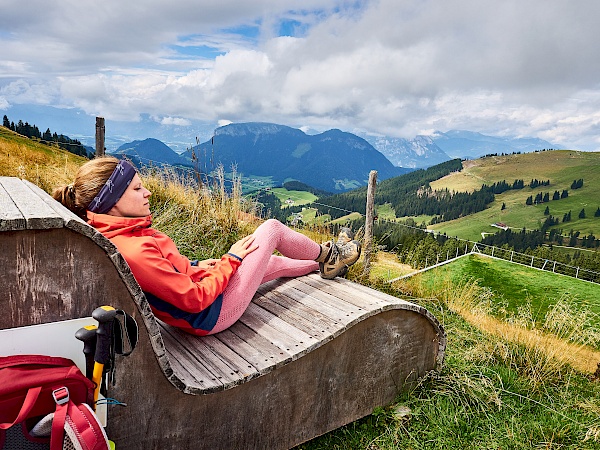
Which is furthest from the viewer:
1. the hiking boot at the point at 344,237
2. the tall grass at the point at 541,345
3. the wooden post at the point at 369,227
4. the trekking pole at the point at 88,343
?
the wooden post at the point at 369,227

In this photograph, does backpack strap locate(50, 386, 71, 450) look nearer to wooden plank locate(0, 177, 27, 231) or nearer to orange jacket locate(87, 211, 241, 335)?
wooden plank locate(0, 177, 27, 231)

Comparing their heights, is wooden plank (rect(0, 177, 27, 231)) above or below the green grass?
above

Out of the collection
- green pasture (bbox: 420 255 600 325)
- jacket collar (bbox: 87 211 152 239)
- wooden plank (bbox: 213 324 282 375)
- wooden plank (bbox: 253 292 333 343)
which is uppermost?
jacket collar (bbox: 87 211 152 239)

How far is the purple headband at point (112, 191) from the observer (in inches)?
87.7

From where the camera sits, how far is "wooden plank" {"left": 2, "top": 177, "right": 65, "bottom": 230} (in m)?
1.51

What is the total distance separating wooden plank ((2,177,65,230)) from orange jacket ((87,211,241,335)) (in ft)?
1.18

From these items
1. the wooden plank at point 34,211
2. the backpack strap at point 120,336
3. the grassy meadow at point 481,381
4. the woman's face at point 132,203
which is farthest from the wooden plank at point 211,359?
the wooden plank at point 34,211

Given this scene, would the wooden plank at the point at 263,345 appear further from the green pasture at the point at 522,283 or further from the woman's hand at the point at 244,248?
the green pasture at the point at 522,283

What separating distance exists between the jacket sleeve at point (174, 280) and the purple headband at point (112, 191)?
0.89ft

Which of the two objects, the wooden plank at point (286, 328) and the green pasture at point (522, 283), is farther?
the green pasture at point (522, 283)

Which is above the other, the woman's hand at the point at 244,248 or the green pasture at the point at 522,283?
the woman's hand at the point at 244,248

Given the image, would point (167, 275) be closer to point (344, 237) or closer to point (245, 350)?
point (245, 350)

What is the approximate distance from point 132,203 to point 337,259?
5.39 ft

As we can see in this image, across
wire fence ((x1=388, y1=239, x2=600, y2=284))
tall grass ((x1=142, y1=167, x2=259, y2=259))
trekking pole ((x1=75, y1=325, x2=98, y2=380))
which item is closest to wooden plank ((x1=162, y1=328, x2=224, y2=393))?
trekking pole ((x1=75, y1=325, x2=98, y2=380))
